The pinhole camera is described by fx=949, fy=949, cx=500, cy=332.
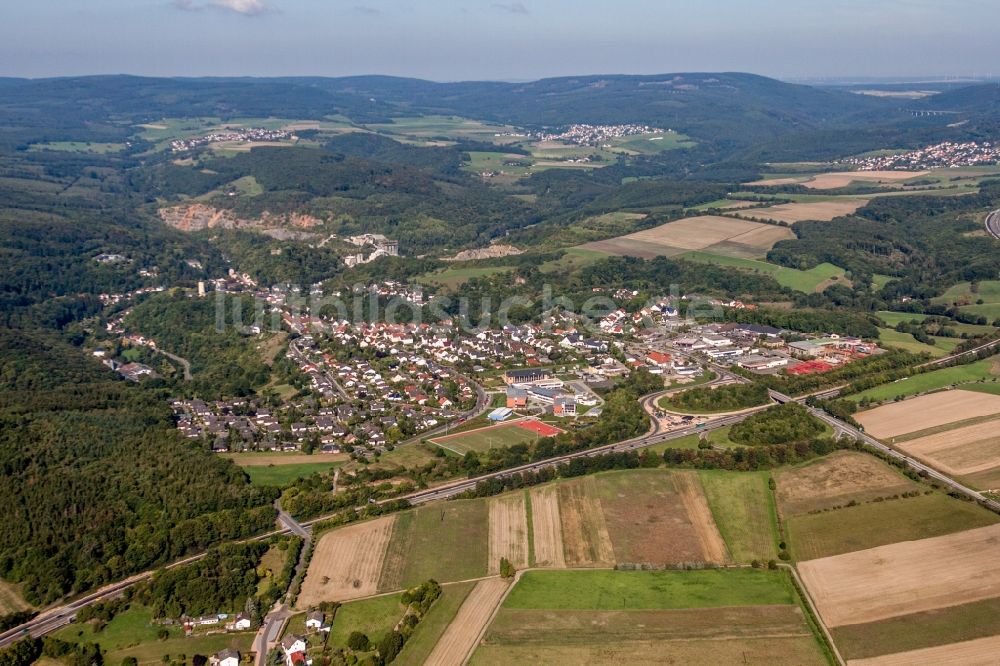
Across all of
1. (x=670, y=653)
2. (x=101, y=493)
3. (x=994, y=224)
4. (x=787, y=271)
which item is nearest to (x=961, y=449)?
(x=670, y=653)

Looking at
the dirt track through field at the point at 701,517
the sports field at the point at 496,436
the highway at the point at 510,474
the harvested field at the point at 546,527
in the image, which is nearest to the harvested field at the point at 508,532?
the harvested field at the point at 546,527

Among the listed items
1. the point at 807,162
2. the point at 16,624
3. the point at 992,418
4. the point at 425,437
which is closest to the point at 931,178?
the point at 807,162

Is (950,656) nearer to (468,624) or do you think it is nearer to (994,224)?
(468,624)

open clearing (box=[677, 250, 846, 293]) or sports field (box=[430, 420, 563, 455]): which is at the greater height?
open clearing (box=[677, 250, 846, 293])

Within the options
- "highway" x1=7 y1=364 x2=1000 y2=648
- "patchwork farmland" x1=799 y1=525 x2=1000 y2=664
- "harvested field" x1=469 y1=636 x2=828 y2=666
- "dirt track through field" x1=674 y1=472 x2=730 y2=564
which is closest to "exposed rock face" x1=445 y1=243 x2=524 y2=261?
"highway" x1=7 y1=364 x2=1000 y2=648

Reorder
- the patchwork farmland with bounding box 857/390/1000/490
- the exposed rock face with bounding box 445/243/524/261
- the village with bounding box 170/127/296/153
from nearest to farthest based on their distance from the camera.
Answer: the patchwork farmland with bounding box 857/390/1000/490
the exposed rock face with bounding box 445/243/524/261
the village with bounding box 170/127/296/153

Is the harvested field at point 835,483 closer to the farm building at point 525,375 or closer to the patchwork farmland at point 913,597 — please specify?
the patchwork farmland at point 913,597

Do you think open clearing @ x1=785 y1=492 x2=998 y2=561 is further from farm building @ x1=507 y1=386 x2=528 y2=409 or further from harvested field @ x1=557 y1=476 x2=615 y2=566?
farm building @ x1=507 y1=386 x2=528 y2=409
